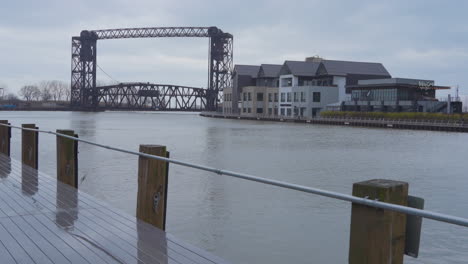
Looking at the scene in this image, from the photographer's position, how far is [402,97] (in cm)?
7950

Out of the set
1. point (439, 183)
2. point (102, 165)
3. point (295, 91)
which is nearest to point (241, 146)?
point (102, 165)

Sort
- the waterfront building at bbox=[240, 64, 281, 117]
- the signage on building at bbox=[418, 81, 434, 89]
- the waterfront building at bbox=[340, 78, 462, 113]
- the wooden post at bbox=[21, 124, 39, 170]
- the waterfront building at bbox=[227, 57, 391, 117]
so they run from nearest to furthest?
the wooden post at bbox=[21, 124, 39, 170] → the waterfront building at bbox=[340, 78, 462, 113] → the signage on building at bbox=[418, 81, 434, 89] → the waterfront building at bbox=[227, 57, 391, 117] → the waterfront building at bbox=[240, 64, 281, 117]

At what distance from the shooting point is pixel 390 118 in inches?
2913

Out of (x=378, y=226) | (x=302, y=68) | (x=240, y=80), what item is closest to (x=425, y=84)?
(x=302, y=68)

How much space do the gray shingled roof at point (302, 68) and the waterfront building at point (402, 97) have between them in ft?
42.3

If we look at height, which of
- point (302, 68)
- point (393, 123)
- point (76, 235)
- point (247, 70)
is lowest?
point (393, 123)

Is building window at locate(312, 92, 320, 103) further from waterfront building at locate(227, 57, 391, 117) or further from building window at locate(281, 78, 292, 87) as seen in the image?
building window at locate(281, 78, 292, 87)

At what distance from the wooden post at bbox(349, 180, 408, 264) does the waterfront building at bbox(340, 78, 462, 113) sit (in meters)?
76.0

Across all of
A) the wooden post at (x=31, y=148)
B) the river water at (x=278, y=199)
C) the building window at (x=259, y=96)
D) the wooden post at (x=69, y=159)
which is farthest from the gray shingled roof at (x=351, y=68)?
the wooden post at (x=69, y=159)

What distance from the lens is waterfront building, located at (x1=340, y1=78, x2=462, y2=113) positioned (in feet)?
255

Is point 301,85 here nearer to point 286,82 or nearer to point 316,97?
point 286,82

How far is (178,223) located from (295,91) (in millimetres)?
83789

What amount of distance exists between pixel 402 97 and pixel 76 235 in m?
79.5

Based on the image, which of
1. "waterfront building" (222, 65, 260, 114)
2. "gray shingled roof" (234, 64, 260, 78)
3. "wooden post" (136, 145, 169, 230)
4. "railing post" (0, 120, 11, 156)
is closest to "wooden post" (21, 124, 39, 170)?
"railing post" (0, 120, 11, 156)
